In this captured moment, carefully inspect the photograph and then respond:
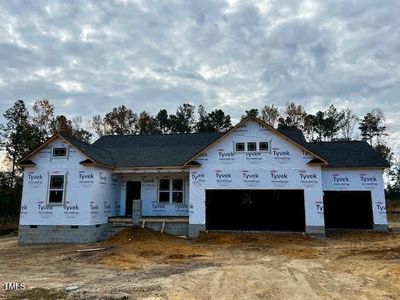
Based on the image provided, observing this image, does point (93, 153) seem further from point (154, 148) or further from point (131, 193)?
point (154, 148)

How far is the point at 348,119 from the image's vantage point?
5181 centimetres

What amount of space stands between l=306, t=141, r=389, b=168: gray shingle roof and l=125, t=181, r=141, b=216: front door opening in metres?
10.6

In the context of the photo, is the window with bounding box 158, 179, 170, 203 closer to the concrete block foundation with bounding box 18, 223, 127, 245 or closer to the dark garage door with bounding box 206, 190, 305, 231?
the dark garage door with bounding box 206, 190, 305, 231

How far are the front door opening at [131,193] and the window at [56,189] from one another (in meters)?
4.26

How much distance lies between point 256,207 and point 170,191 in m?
7.05

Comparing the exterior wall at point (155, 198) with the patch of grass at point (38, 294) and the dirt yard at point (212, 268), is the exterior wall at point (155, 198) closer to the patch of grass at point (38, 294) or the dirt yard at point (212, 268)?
the dirt yard at point (212, 268)

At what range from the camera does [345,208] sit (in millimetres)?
22469

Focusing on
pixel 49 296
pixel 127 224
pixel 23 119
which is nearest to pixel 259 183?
pixel 127 224

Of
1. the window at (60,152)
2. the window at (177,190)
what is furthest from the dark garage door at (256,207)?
the window at (60,152)

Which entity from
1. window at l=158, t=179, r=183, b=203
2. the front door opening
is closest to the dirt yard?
window at l=158, t=179, r=183, b=203

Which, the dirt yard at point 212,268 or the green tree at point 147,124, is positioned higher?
the green tree at point 147,124

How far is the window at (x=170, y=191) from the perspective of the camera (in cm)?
2061

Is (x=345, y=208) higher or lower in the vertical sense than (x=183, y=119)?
lower

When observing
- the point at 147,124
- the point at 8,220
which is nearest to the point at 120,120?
the point at 147,124
